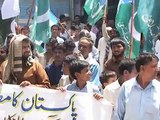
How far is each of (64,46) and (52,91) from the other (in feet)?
5.44

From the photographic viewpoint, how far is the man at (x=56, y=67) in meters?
6.50

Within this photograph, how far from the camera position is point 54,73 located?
654cm

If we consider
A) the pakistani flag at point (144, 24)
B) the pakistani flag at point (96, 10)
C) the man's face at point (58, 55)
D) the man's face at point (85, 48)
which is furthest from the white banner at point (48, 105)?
the pakistani flag at point (96, 10)

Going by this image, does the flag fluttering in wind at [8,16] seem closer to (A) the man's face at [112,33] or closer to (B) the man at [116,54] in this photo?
(A) the man's face at [112,33]

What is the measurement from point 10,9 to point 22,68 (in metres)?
3.42

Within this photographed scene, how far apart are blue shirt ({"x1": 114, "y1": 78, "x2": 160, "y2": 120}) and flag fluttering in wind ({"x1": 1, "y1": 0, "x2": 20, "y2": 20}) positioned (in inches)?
178

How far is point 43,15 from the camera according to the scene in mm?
8805

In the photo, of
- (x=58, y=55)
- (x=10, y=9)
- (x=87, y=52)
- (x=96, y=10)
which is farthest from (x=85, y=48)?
(x=10, y=9)

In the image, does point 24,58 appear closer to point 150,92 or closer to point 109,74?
point 109,74

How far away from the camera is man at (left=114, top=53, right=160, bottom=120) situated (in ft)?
14.5

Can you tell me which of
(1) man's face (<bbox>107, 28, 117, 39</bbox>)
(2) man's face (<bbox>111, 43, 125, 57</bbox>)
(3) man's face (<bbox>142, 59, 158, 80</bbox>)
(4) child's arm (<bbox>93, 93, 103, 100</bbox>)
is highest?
(1) man's face (<bbox>107, 28, 117, 39</bbox>)

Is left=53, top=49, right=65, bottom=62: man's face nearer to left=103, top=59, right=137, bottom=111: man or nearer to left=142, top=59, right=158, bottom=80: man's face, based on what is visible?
left=103, top=59, right=137, bottom=111: man

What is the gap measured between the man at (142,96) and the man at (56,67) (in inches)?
79.2

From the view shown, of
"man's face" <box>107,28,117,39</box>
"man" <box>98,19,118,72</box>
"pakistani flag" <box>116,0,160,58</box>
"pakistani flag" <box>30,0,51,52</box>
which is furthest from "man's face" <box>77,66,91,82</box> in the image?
"pakistani flag" <box>30,0,51,52</box>
